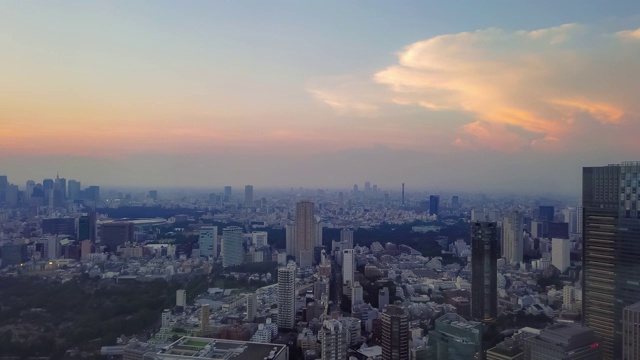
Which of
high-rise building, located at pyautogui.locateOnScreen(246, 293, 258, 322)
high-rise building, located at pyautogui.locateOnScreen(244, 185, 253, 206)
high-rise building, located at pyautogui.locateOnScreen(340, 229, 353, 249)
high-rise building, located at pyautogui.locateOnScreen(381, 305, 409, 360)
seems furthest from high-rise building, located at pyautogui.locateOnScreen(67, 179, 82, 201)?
high-rise building, located at pyautogui.locateOnScreen(340, 229, 353, 249)

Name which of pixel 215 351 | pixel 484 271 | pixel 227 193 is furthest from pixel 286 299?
pixel 227 193

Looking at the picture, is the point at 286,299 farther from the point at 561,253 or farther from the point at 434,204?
the point at 561,253

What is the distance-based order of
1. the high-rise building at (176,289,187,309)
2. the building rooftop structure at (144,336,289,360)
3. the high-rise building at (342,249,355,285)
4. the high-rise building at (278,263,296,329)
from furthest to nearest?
the high-rise building at (342,249,355,285)
the high-rise building at (176,289,187,309)
the high-rise building at (278,263,296,329)
the building rooftop structure at (144,336,289,360)

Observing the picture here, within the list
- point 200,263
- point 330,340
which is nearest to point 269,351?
point 330,340

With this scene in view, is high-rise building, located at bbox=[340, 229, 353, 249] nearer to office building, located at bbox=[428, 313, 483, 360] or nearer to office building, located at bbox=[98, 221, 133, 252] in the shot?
office building, located at bbox=[98, 221, 133, 252]

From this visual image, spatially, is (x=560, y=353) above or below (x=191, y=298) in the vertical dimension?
above

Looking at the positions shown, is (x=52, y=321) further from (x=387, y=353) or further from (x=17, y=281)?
(x=387, y=353)
